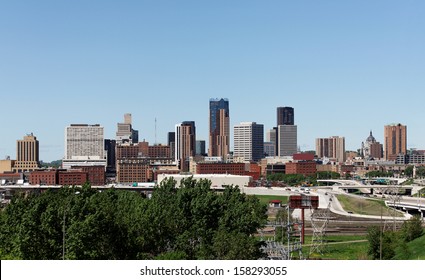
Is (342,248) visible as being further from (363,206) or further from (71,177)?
(71,177)

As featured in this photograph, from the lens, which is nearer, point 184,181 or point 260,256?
point 260,256

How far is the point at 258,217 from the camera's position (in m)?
52.2

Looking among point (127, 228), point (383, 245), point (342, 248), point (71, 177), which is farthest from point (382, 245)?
point (71, 177)

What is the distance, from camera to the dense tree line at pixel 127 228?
1374 inches

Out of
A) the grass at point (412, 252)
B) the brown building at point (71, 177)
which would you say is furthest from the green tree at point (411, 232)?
the brown building at point (71, 177)

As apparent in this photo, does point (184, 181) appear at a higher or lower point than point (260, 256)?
higher

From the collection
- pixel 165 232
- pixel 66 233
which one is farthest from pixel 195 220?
pixel 66 233

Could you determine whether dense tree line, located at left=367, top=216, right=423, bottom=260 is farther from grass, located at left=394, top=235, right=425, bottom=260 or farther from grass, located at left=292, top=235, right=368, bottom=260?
grass, located at left=292, top=235, right=368, bottom=260

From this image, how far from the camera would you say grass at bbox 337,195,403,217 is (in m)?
115

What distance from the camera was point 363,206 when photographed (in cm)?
12669

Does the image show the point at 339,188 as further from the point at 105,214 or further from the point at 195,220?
the point at 105,214

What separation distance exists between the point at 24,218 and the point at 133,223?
8.69 metres

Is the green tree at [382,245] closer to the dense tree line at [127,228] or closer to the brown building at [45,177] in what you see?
the dense tree line at [127,228]
